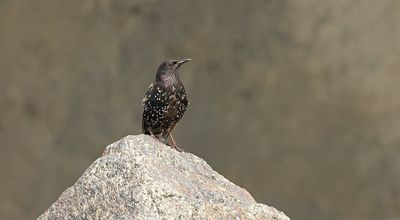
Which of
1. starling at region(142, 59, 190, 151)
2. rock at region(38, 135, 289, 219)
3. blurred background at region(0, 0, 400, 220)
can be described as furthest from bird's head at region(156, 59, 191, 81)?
blurred background at region(0, 0, 400, 220)

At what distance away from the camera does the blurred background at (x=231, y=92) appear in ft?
32.9

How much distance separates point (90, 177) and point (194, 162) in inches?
30.8

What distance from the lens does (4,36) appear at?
10.8 meters

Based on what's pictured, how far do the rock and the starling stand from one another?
1.42m

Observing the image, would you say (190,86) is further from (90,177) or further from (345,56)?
(90,177)

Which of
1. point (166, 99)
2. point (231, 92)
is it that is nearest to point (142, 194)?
point (166, 99)

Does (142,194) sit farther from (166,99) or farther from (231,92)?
(231,92)

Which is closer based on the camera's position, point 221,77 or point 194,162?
point 194,162

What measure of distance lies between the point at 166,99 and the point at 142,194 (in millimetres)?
1946

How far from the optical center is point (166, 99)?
6453 mm

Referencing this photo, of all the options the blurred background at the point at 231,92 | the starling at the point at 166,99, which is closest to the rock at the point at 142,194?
the starling at the point at 166,99

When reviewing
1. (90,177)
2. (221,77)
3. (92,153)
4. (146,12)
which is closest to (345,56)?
(221,77)

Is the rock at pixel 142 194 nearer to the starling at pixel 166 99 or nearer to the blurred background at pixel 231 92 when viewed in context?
the starling at pixel 166 99

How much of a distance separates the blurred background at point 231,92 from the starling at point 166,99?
369 cm
